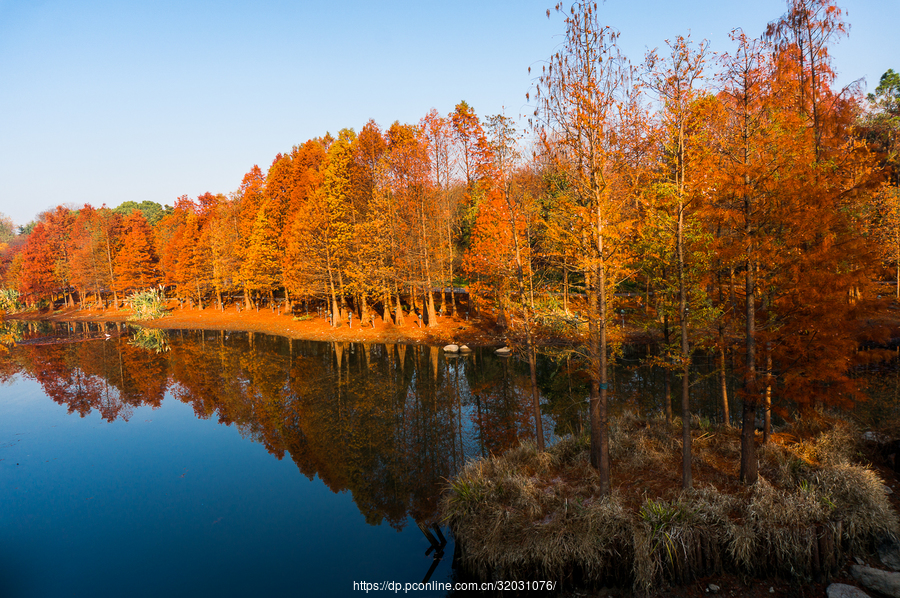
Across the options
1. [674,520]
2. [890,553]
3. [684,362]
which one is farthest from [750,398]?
[890,553]

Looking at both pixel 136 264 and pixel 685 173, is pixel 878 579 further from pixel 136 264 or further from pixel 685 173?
pixel 136 264

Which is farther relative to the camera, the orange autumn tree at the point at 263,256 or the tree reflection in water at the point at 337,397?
the orange autumn tree at the point at 263,256

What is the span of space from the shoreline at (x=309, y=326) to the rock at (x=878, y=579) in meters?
20.9

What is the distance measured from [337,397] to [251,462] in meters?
6.51

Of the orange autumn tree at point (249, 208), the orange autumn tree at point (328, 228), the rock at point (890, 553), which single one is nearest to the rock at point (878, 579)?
the rock at point (890, 553)

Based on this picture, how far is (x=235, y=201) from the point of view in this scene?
180 ft

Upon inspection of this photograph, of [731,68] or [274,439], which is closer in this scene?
[731,68]

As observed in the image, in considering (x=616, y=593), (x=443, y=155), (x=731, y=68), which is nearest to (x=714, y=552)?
(x=616, y=593)

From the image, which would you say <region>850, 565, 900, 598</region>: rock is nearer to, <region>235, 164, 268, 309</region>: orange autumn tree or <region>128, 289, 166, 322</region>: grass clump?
<region>235, 164, 268, 309</region>: orange autumn tree

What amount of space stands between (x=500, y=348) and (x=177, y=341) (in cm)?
3101

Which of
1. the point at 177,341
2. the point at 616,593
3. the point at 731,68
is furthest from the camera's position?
the point at 177,341

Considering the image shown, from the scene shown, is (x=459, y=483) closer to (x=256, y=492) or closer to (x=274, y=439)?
(x=256, y=492)

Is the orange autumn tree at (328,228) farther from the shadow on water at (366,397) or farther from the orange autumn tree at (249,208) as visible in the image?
the orange autumn tree at (249,208)

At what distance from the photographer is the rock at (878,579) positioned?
734 centimetres
